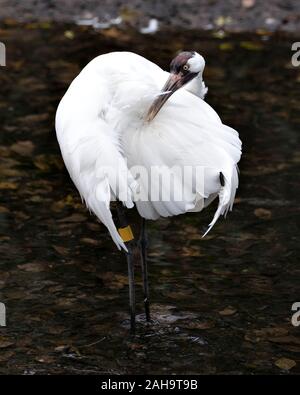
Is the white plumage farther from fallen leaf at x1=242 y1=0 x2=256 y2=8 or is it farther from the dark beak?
fallen leaf at x1=242 y1=0 x2=256 y2=8

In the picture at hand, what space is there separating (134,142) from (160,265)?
1.47 metres

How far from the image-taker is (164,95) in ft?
15.5

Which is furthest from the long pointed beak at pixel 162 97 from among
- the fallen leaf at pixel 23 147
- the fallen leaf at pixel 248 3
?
the fallen leaf at pixel 248 3

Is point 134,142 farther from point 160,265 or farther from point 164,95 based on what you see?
point 160,265

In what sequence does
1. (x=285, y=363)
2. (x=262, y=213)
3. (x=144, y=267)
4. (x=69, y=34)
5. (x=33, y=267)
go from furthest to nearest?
(x=69, y=34) → (x=262, y=213) → (x=33, y=267) → (x=144, y=267) → (x=285, y=363)

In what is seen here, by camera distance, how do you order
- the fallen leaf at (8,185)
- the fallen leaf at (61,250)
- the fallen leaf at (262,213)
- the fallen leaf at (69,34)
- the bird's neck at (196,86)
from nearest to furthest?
the bird's neck at (196,86)
the fallen leaf at (61,250)
the fallen leaf at (262,213)
the fallen leaf at (8,185)
the fallen leaf at (69,34)

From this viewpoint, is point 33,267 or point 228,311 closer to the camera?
point 228,311

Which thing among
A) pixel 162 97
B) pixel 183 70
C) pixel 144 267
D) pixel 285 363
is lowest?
pixel 285 363

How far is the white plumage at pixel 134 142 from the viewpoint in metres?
4.64

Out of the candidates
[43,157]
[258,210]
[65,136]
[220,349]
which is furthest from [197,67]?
[43,157]

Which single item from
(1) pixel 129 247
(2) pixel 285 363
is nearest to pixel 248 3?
(1) pixel 129 247

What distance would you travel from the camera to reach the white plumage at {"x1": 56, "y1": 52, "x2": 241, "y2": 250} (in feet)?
15.2

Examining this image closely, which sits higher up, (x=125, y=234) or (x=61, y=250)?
(x=125, y=234)

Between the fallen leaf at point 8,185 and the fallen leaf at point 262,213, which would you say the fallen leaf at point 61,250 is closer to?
the fallen leaf at point 8,185
